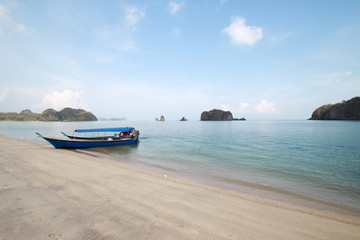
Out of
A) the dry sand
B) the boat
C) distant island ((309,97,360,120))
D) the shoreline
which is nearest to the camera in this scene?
the dry sand

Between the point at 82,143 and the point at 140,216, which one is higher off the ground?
the point at 140,216

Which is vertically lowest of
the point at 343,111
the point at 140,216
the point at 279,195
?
the point at 279,195

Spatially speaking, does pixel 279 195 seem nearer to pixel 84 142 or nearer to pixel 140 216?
pixel 140 216

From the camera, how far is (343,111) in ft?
433

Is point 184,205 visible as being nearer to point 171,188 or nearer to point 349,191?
point 171,188

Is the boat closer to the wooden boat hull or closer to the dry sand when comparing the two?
the wooden boat hull

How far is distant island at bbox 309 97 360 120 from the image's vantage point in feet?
404

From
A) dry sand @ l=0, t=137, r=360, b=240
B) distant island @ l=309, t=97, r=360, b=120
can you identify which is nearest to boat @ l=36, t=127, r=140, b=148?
dry sand @ l=0, t=137, r=360, b=240

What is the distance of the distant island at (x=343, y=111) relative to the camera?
123188 millimetres

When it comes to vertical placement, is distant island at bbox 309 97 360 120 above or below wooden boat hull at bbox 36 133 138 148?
above

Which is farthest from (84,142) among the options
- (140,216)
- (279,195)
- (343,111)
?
(343,111)

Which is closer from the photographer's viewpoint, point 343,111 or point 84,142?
point 84,142

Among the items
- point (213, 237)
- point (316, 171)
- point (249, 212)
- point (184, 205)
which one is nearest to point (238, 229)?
point (213, 237)

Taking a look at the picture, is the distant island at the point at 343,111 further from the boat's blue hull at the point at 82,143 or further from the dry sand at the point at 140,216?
the dry sand at the point at 140,216
